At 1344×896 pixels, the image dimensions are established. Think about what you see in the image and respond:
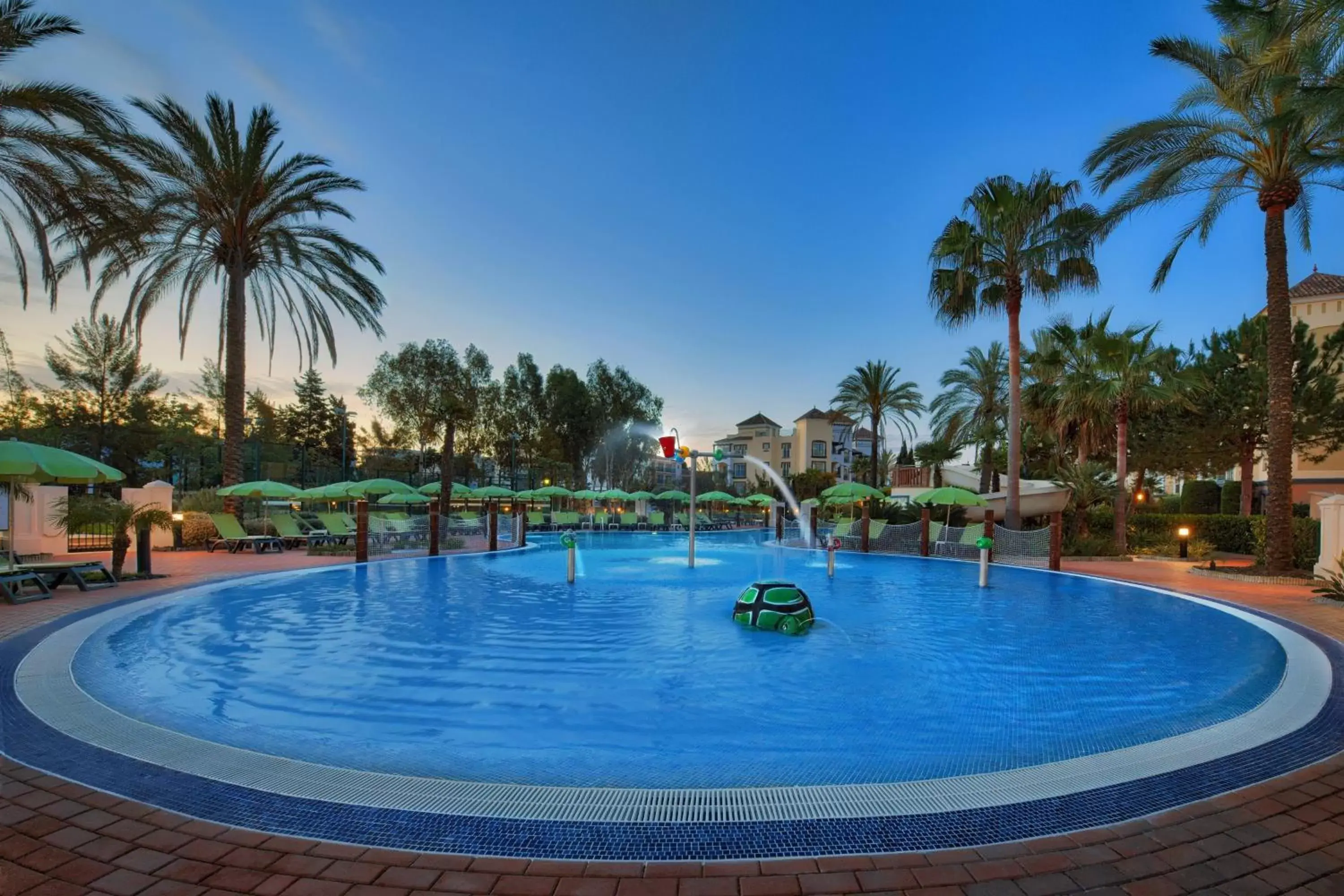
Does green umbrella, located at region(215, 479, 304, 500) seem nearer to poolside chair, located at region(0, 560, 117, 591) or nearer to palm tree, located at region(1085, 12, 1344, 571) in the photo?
poolside chair, located at region(0, 560, 117, 591)

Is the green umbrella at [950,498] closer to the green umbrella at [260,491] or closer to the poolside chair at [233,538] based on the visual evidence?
the green umbrella at [260,491]

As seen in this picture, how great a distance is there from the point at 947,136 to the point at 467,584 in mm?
18183

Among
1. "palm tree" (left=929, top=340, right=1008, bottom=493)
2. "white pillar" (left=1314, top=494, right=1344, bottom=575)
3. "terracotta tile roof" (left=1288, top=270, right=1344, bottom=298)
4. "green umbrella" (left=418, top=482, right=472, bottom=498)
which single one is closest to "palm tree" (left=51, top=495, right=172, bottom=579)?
"green umbrella" (left=418, top=482, right=472, bottom=498)

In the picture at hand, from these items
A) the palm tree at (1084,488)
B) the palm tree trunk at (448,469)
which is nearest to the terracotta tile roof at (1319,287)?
the palm tree at (1084,488)

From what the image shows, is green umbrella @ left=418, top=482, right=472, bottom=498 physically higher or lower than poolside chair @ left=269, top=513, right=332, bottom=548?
higher

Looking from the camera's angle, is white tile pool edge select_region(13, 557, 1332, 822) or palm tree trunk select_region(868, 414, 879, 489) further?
palm tree trunk select_region(868, 414, 879, 489)

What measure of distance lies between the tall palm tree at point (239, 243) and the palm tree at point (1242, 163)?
21195 millimetres

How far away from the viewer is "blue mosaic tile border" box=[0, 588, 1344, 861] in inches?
115

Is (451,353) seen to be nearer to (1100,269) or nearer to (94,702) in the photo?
(1100,269)

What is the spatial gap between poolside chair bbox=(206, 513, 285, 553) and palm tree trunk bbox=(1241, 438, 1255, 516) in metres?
34.8

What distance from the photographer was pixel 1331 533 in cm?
1294

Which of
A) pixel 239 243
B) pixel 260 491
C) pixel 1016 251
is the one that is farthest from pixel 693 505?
pixel 239 243

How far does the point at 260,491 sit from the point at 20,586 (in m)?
8.35

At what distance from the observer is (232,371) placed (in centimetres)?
1819
